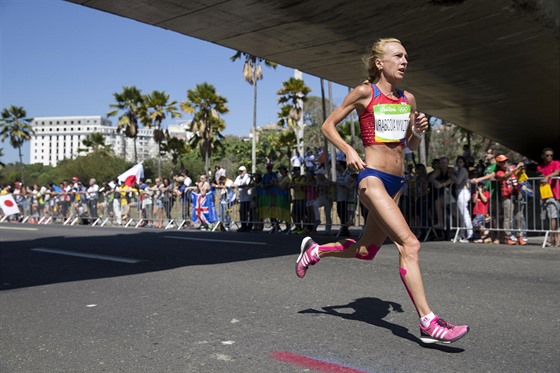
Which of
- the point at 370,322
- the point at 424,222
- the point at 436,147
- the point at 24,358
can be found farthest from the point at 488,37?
the point at 436,147

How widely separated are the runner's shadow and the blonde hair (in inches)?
69.1

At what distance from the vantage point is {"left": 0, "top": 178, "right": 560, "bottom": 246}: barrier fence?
11.3m

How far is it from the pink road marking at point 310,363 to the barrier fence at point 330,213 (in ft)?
28.3

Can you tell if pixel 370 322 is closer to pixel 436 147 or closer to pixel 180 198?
pixel 180 198

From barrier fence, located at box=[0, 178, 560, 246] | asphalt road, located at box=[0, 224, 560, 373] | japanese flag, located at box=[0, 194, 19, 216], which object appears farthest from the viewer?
japanese flag, located at box=[0, 194, 19, 216]

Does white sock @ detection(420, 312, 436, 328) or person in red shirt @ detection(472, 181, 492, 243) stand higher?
person in red shirt @ detection(472, 181, 492, 243)

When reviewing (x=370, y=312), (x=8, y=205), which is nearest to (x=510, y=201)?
(x=370, y=312)

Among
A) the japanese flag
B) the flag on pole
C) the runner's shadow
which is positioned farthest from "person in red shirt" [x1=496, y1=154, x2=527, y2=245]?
the japanese flag

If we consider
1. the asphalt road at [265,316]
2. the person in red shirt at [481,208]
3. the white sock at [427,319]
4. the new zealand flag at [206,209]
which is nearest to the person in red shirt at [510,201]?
the person in red shirt at [481,208]

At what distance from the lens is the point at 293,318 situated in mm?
4141

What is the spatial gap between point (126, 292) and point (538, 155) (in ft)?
89.6

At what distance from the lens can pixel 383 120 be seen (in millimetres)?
3787

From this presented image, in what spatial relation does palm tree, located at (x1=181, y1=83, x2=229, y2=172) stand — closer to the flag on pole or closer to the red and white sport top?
the flag on pole

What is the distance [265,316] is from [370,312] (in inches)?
33.1
